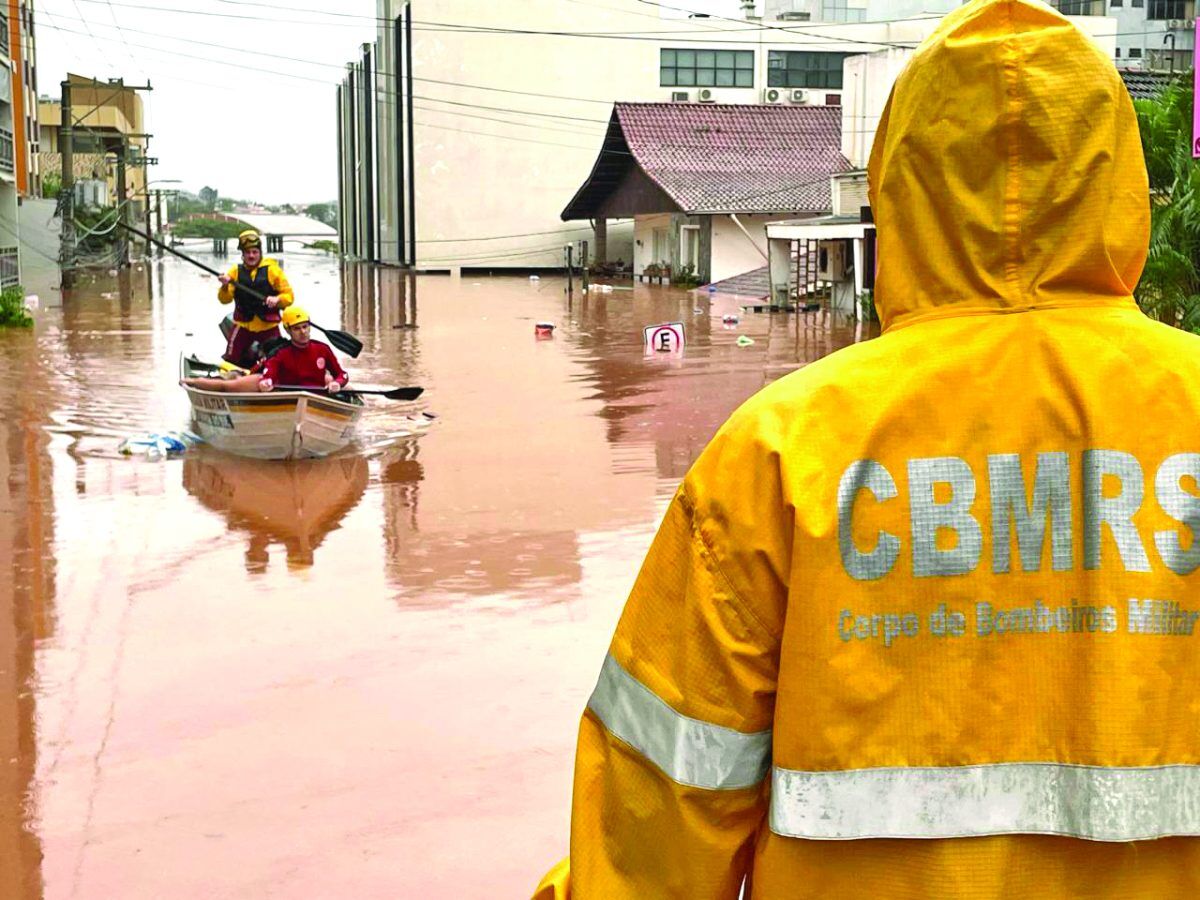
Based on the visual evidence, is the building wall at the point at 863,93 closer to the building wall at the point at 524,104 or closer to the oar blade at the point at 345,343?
the oar blade at the point at 345,343

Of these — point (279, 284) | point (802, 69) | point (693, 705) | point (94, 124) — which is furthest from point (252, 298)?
point (94, 124)

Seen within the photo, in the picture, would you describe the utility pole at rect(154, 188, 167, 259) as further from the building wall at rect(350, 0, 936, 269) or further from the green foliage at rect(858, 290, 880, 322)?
the green foliage at rect(858, 290, 880, 322)

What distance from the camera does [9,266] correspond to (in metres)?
36.6

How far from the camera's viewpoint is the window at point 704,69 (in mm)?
62188

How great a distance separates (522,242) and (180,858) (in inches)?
2325

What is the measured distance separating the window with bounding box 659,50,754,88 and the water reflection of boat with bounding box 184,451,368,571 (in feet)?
164

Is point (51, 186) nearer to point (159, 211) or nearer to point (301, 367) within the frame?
point (159, 211)

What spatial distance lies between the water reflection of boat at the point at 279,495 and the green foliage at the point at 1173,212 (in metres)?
6.36

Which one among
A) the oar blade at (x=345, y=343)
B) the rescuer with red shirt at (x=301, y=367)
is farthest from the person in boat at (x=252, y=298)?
the rescuer with red shirt at (x=301, y=367)

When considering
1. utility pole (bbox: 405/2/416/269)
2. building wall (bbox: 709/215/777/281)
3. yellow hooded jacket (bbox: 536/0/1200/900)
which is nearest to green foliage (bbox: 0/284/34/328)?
building wall (bbox: 709/215/777/281)

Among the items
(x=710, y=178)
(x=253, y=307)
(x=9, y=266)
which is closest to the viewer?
(x=253, y=307)

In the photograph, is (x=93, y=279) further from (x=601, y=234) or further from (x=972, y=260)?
(x=972, y=260)

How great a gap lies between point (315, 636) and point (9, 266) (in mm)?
31097

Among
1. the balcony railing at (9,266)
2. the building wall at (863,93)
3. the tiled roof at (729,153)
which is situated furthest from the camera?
the tiled roof at (729,153)
